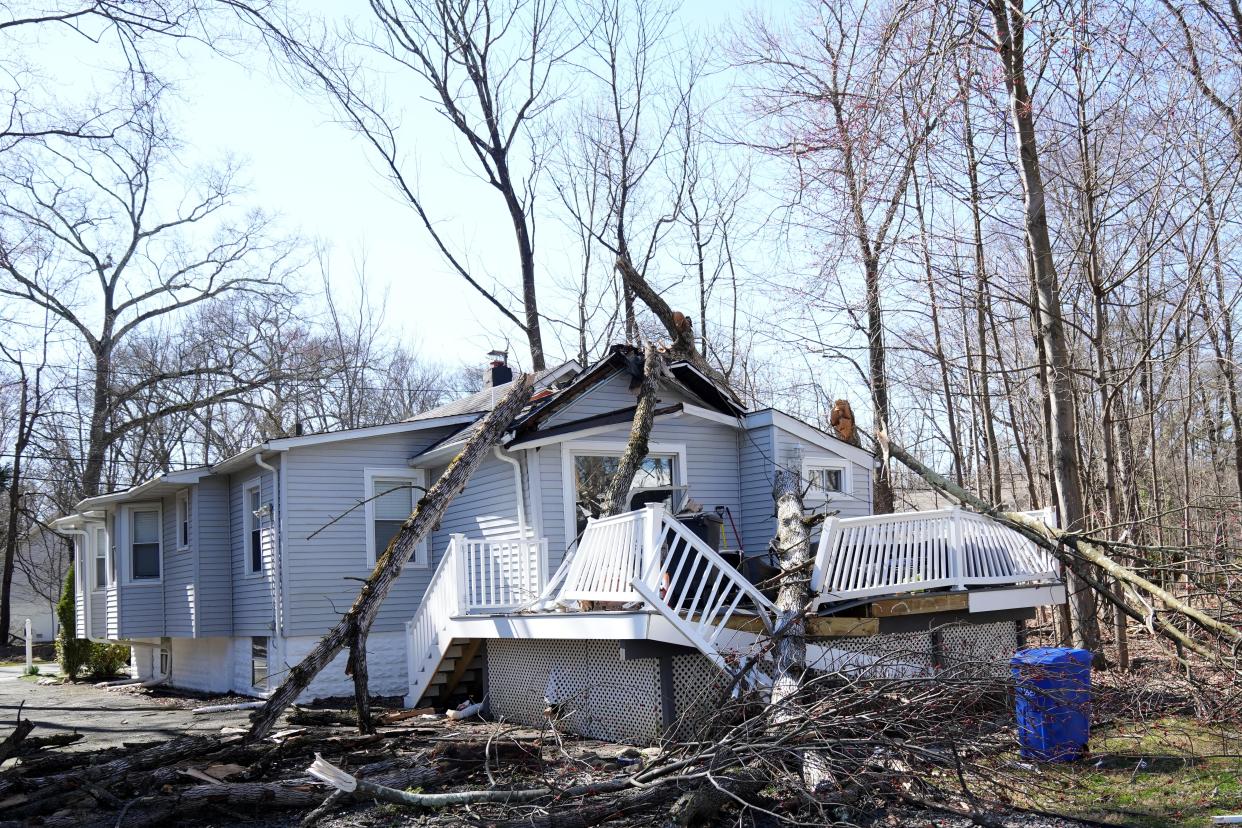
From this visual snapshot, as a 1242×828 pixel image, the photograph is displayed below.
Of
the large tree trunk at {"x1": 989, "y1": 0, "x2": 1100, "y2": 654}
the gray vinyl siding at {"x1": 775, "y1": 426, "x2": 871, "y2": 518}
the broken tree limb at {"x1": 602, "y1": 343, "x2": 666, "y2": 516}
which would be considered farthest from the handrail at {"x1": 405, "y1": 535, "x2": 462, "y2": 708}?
the large tree trunk at {"x1": 989, "y1": 0, "x2": 1100, "y2": 654}

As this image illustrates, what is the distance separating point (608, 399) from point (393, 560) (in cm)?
479

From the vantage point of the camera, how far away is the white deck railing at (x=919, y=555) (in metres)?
9.97

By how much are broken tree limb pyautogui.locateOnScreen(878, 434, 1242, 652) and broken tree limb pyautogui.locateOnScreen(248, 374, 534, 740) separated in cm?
496

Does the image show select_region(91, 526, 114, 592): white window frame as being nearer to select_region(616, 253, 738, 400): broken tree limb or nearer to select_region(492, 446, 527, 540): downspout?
select_region(492, 446, 527, 540): downspout

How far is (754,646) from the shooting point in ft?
31.7

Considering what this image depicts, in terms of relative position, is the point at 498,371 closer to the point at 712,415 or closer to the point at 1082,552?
the point at 712,415

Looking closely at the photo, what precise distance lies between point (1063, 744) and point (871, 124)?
5089 millimetres

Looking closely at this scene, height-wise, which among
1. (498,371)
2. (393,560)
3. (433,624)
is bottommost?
(433,624)

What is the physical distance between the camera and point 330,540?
15219mm

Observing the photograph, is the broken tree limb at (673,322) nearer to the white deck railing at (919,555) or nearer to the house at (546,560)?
the house at (546,560)

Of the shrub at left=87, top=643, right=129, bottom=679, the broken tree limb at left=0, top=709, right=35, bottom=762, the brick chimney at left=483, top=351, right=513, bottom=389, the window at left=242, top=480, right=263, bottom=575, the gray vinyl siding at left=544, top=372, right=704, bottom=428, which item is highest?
the brick chimney at left=483, top=351, right=513, bottom=389

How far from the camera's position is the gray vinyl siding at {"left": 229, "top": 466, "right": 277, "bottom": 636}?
1561 cm

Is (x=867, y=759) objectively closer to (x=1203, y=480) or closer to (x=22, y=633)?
(x=1203, y=480)

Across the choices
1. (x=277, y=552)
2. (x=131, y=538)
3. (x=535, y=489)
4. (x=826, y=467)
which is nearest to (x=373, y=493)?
(x=277, y=552)
